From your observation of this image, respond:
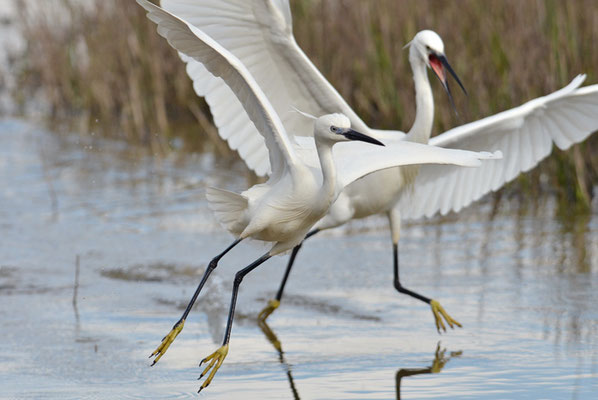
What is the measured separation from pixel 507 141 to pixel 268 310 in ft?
6.67

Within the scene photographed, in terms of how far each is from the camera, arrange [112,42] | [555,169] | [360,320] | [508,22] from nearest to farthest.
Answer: [360,320]
[555,169]
[508,22]
[112,42]

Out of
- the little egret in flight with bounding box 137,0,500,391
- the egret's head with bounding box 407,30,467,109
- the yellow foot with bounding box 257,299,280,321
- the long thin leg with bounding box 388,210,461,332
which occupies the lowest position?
the yellow foot with bounding box 257,299,280,321

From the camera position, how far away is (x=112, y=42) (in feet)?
42.8

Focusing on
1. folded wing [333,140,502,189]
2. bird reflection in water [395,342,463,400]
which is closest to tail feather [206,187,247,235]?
folded wing [333,140,502,189]

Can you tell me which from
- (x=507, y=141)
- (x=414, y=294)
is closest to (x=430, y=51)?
(x=507, y=141)

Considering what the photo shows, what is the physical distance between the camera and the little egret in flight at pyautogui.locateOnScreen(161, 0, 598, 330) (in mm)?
6480

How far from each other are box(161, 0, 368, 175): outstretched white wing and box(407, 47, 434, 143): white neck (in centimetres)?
46

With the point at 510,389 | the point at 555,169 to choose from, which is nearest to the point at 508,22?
the point at 555,169

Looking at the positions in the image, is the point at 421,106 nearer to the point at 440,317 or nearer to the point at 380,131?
the point at 380,131

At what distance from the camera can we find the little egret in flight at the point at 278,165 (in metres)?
5.10

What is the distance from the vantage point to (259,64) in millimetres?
6684

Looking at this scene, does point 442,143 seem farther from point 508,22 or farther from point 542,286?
point 508,22

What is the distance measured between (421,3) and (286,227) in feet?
18.8

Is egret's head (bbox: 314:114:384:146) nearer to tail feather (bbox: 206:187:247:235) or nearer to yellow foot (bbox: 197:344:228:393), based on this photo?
tail feather (bbox: 206:187:247:235)
